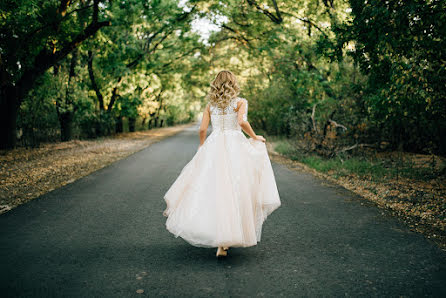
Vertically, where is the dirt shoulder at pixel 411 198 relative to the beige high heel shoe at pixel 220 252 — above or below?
below

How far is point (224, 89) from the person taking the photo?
4.24 metres

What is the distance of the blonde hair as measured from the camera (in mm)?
4215

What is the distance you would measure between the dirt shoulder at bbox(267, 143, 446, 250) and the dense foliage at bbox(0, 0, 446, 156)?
1.75 meters

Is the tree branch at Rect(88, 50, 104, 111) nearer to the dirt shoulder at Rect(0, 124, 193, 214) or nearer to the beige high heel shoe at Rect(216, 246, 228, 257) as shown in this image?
the dirt shoulder at Rect(0, 124, 193, 214)

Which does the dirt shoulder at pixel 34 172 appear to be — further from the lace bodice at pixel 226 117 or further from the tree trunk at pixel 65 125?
the tree trunk at pixel 65 125

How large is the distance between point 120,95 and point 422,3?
894 inches

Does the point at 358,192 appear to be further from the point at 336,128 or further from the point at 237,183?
the point at 336,128

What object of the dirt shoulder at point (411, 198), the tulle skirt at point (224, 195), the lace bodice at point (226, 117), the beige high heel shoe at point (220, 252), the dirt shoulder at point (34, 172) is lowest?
the dirt shoulder at point (411, 198)

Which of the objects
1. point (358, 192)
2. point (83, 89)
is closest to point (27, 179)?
point (358, 192)

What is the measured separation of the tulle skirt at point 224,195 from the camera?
3.87 meters

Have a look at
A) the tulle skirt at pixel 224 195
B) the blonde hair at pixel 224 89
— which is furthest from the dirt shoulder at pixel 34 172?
the blonde hair at pixel 224 89

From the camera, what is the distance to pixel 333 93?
1399 centimetres

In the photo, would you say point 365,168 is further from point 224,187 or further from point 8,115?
point 8,115

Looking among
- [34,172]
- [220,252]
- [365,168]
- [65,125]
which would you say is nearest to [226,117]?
[220,252]
